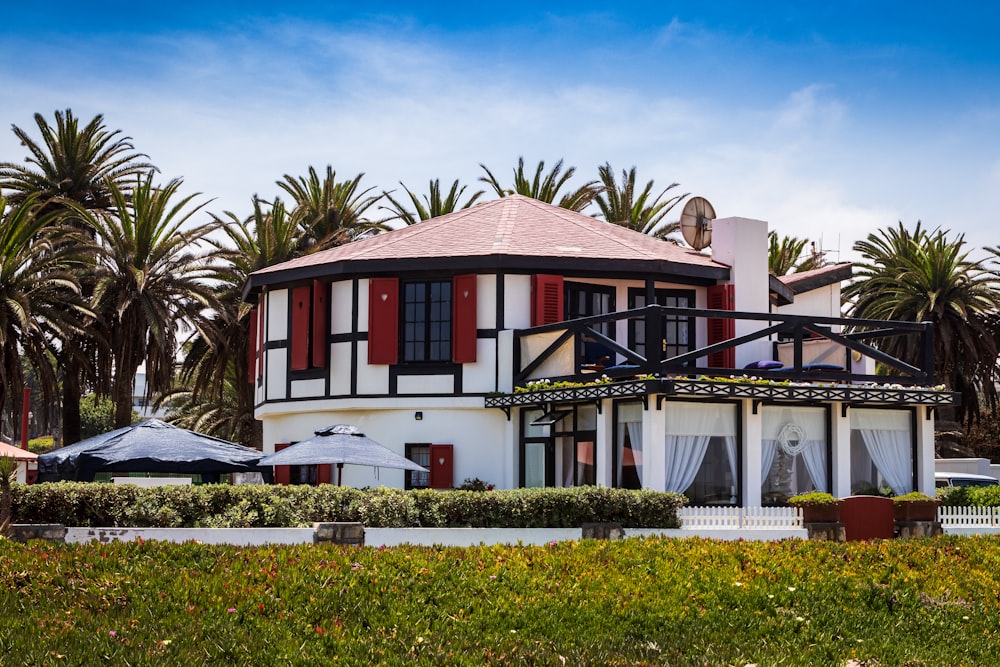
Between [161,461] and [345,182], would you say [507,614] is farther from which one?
[345,182]

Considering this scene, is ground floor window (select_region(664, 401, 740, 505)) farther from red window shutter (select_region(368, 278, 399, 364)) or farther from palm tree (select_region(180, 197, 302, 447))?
palm tree (select_region(180, 197, 302, 447))

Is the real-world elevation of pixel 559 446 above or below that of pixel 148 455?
above

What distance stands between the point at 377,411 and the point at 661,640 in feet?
56.2

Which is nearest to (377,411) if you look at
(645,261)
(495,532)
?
(645,261)

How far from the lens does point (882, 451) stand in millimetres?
28062

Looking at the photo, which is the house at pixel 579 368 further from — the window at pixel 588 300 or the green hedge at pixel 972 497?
the green hedge at pixel 972 497

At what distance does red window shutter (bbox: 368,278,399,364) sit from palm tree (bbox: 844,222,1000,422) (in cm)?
2234

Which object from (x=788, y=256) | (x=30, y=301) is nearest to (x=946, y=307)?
(x=788, y=256)

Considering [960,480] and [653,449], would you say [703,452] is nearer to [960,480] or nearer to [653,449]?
[653,449]

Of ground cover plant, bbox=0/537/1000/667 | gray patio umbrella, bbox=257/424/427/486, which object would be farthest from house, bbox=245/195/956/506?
ground cover plant, bbox=0/537/1000/667

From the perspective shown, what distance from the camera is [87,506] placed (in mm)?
20844

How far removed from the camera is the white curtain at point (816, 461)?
2716 cm

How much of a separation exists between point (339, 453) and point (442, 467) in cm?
543

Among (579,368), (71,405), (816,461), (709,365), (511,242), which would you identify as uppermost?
(511,242)
